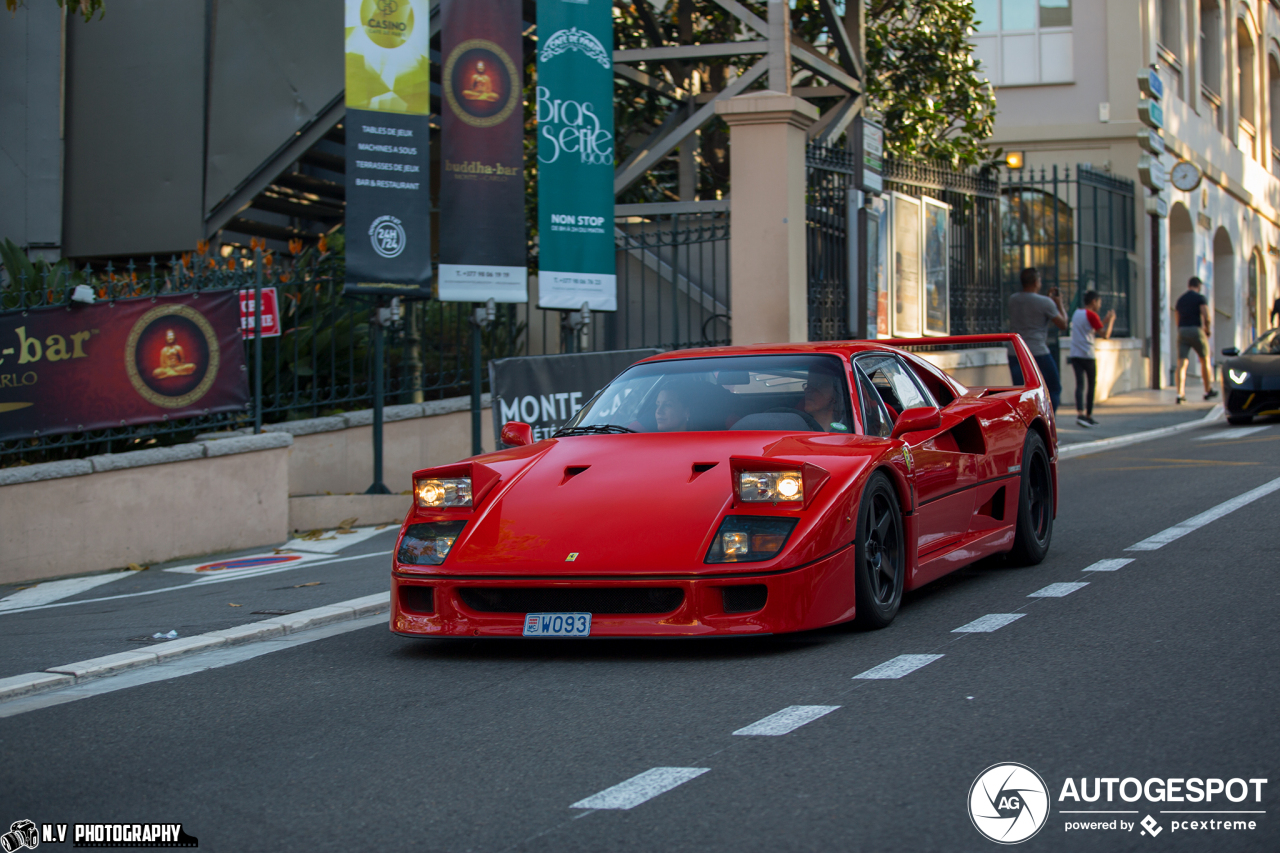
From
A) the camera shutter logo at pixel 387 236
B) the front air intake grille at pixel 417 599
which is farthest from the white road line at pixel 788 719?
the camera shutter logo at pixel 387 236

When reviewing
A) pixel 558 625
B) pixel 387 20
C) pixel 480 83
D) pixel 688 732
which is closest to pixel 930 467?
pixel 558 625

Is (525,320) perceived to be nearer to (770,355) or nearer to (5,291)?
(5,291)

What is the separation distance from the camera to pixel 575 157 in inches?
514

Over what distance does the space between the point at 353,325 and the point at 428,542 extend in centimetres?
708

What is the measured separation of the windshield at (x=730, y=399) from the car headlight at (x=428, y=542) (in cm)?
107

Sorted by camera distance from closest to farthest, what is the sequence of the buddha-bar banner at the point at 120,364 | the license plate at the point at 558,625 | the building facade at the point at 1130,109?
the license plate at the point at 558,625, the buddha-bar banner at the point at 120,364, the building facade at the point at 1130,109

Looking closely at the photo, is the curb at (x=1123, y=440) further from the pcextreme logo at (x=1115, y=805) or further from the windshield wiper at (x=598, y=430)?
the pcextreme logo at (x=1115, y=805)

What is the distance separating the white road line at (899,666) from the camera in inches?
198

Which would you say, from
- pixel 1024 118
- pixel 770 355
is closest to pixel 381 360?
pixel 770 355

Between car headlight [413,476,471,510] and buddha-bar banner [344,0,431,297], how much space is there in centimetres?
571

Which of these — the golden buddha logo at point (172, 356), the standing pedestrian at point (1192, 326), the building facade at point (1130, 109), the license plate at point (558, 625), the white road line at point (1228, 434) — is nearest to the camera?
the license plate at point (558, 625)

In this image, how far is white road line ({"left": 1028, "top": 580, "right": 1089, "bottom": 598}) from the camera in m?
6.70

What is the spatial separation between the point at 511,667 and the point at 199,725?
1.21 m

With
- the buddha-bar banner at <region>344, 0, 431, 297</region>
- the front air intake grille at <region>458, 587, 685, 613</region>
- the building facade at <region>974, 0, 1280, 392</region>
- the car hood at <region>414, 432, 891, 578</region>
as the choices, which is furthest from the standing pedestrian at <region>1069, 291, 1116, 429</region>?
the front air intake grille at <region>458, 587, 685, 613</region>
